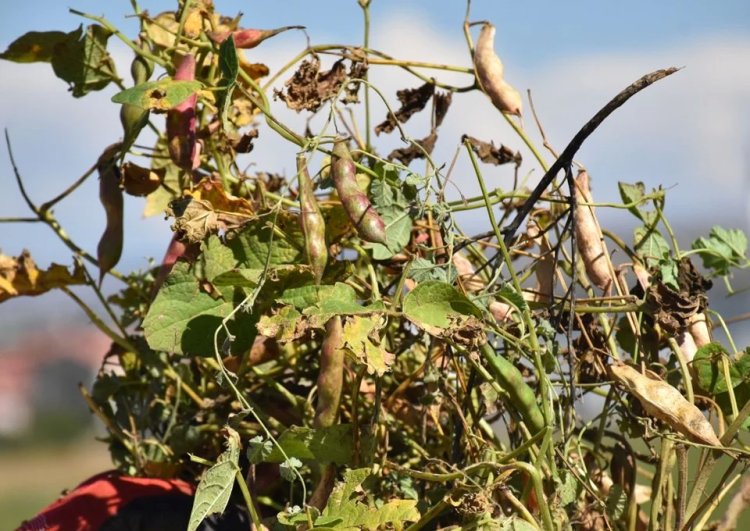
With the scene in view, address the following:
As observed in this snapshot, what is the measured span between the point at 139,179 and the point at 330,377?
267 millimetres

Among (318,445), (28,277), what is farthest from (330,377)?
(28,277)

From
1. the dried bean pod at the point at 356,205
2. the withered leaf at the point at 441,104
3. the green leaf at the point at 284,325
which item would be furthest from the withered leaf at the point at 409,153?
the green leaf at the point at 284,325

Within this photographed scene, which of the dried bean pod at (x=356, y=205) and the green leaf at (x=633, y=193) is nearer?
the dried bean pod at (x=356, y=205)

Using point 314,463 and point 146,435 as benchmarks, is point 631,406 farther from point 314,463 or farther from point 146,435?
point 146,435

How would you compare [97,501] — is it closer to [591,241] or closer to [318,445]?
[318,445]

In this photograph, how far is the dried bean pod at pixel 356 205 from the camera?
0.64m

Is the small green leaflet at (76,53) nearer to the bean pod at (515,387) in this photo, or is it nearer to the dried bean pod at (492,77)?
the dried bean pod at (492,77)

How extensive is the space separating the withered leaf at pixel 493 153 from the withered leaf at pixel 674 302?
163mm

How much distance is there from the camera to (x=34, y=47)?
0.82 metres

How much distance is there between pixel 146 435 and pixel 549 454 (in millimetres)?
406

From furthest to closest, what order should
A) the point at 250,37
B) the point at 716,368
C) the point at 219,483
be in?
the point at 250,37
the point at 716,368
the point at 219,483

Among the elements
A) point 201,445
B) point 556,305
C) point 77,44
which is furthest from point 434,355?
point 77,44

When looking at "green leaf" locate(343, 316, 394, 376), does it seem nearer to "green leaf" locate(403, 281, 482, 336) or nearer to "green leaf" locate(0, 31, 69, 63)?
"green leaf" locate(403, 281, 482, 336)

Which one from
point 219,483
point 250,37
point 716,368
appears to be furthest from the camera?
point 250,37
